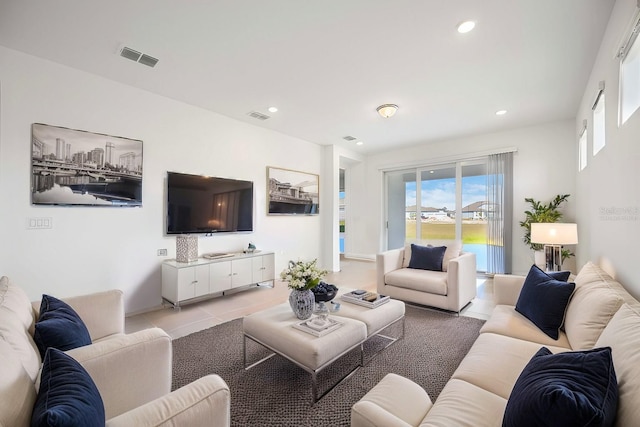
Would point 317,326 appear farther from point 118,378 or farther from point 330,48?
point 330,48

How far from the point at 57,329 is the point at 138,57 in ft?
8.52

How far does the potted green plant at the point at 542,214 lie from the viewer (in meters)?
4.55

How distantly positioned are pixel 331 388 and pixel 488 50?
3202 mm

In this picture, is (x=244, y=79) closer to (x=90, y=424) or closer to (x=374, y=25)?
(x=374, y=25)

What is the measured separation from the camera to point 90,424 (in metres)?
0.80

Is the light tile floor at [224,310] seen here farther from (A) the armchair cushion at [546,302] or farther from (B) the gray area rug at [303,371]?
(A) the armchair cushion at [546,302]

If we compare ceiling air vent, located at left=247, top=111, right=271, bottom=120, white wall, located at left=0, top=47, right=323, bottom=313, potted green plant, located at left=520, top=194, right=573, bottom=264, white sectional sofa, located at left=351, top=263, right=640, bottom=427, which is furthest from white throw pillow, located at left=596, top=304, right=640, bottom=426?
ceiling air vent, located at left=247, top=111, right=271, bottom=120

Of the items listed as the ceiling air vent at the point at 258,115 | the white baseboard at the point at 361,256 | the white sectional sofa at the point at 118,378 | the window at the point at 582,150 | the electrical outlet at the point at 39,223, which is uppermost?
the ceiling air vent at the point at 258,115

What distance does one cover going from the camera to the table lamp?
3.28 m

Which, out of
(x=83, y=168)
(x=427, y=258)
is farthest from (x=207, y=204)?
(x=427, y=258)

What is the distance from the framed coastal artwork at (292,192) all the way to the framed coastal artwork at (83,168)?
2113 mm

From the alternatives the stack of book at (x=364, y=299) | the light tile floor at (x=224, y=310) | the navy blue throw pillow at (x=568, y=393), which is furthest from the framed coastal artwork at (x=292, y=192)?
the navy blue throw pillow at (x=568, y=393)

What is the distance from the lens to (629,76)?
1956 millimetres

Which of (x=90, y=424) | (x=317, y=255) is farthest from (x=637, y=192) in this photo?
(x=317, y=255)
